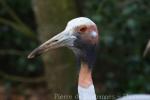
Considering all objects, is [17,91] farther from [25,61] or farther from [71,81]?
[71,81]

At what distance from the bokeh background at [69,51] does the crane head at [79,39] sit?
1.58m

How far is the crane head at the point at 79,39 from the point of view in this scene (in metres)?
3.20

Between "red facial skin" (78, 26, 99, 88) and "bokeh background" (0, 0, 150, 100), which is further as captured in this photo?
"bokeh background" (0, 0, 150, 100)

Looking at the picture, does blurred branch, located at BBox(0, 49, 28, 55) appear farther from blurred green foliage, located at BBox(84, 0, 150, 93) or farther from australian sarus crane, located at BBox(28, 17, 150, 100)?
australian sarus crane, located at BBox(28, 17, 150, 100)

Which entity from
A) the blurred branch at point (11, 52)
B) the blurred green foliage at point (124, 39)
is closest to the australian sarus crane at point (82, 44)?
the blurred green foliage at point (124, 39)

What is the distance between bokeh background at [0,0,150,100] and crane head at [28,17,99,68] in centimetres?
158

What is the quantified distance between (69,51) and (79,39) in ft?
5.40

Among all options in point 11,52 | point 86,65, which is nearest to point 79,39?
point 86,65

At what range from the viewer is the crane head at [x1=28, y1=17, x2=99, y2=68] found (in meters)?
3.20

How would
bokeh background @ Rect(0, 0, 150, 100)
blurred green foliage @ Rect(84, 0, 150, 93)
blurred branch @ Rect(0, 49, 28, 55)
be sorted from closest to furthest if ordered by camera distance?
bokeh background @ Rect(0, 0, 150, 100) < blurred green foliage @ Rect(84, 0, 150, 93) < blurred branch @ Rect(0, 49, 28, 55)

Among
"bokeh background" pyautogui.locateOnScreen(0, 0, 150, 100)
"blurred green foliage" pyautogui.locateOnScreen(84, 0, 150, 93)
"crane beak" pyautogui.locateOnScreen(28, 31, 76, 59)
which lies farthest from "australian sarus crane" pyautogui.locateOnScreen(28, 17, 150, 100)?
"blurred green foliage" pyautogui.locateOnScreen(84, 0, 150, 93)

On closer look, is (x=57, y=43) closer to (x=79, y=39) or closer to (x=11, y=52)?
(x=79, y=39)

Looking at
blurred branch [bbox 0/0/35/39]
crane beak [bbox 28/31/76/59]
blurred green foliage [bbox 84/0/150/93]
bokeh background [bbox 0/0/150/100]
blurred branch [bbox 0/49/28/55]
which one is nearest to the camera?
crane beak [bbox 28/31/76/59]

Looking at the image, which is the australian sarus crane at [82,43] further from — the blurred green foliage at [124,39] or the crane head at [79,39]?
the blurred green foliage at [124,39]
